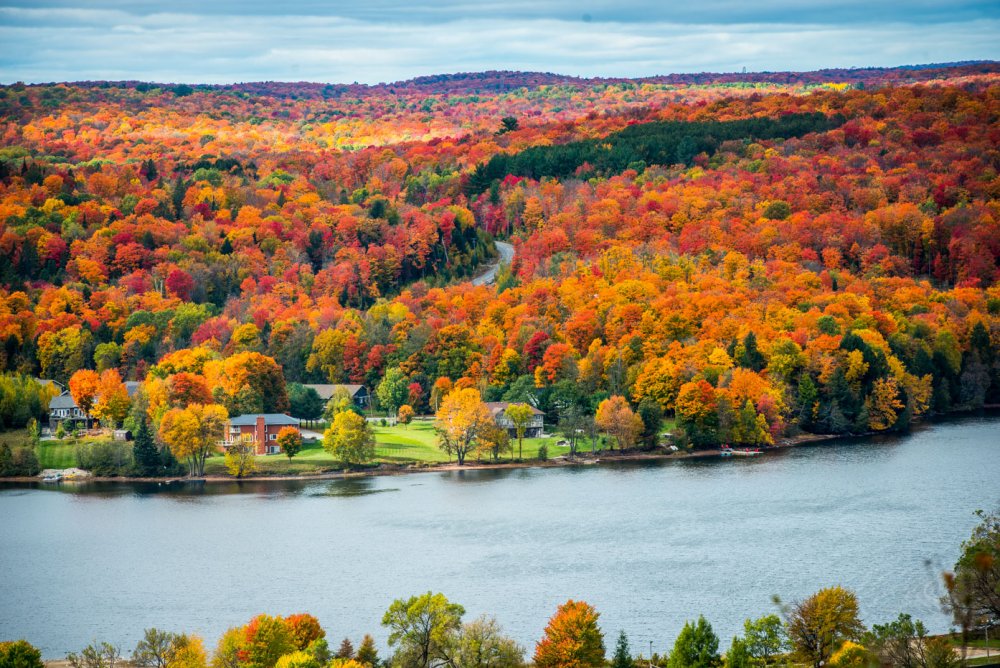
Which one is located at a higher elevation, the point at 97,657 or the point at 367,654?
the point at 367,654

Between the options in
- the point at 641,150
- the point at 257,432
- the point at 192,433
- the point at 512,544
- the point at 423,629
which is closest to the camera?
the point at 423,629

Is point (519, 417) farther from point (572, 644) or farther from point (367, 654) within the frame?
point (572, 644)

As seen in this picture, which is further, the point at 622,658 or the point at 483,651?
the point at 483,651

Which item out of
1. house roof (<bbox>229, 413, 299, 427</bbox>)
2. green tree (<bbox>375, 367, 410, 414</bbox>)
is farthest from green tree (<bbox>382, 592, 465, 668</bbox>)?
green tree (<bbox>375, 367, 410, 414</bbox>)

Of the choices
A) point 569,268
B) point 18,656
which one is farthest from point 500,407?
point 18,656

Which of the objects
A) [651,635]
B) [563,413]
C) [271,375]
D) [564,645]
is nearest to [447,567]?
[651,635]

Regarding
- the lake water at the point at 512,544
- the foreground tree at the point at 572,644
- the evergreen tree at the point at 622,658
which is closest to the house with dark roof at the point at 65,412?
the lake water at the point at 512,544

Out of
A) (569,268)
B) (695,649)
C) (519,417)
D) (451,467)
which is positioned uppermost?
(569,268)

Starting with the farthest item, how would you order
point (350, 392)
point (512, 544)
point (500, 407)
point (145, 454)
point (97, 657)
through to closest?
point (350, 392) < point (500, 407) < point (145, 454) < point (512, 544) < point (97, 657)
